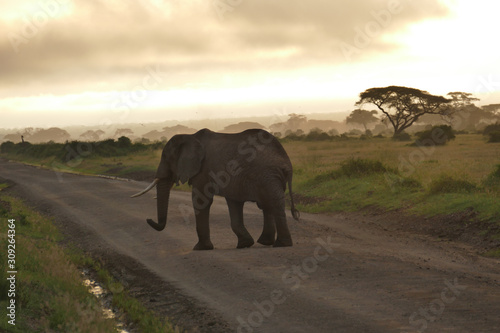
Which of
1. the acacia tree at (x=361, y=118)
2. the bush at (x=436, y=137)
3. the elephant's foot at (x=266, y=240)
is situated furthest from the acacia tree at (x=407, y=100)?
the acacia tree at (x=361, y=118)

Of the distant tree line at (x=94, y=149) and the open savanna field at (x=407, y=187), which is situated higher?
the distant tree line at (x=94, y=149)

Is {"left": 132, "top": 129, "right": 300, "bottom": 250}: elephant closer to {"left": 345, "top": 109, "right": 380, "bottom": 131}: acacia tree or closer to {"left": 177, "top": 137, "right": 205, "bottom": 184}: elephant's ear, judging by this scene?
{"left": 177, "top": 137, "right": 205, "bottom": 184}: elephant's ear

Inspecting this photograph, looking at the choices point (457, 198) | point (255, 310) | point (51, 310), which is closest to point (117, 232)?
point (51, 310)

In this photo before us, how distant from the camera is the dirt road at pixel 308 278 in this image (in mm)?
7594

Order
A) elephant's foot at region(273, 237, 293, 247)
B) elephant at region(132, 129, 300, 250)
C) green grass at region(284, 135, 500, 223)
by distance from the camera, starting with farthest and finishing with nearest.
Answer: green grass at region(284, 135, 500, 223) < elephant's foot at region(273, 237, 293, 247) < elephant at region(132, 129, 300, 250)

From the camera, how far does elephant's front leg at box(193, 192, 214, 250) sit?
11875 mm

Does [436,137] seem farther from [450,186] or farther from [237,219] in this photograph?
[237,219]

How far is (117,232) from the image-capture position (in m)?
15.7

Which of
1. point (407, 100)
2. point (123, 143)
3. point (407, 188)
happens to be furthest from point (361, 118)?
point (407, 188)

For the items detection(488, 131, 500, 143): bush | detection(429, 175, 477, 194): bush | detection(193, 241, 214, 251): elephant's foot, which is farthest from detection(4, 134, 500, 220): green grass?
detection(488, 131, 500, 143): bush

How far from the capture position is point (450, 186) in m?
18.2

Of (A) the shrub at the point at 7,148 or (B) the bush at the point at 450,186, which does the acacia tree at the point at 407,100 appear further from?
(A) the shrub at the point at 7,148

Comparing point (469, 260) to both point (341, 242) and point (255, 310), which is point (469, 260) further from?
point (255, 310)

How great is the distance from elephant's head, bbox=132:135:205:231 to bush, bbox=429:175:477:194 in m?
9.63
